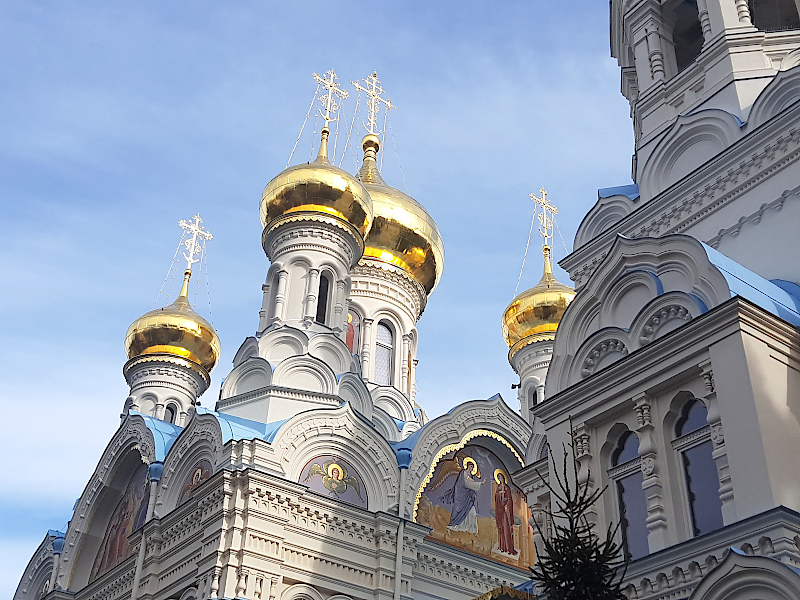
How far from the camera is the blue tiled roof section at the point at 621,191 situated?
1002 centimetres

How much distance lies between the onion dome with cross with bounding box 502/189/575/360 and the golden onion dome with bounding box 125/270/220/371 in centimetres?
632

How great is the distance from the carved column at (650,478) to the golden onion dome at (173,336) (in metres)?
14.0

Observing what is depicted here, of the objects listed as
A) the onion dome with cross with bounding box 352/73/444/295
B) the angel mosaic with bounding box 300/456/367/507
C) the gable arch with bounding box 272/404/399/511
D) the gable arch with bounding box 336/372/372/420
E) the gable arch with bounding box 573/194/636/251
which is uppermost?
the onion dome with cross with bounding box 352/73/444/295

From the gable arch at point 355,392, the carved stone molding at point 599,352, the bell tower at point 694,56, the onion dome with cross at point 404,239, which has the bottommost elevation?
the carved stone molding at point 599,352

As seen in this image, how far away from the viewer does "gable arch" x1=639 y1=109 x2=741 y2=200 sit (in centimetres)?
923

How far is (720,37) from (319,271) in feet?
24.2

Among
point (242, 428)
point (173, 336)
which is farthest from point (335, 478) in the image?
point (173, 336)

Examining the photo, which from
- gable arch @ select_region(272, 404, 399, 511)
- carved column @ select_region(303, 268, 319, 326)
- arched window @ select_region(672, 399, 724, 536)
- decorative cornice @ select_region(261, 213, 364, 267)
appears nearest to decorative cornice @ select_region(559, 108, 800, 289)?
arched window @ select_region(672, 399, 724, 536)

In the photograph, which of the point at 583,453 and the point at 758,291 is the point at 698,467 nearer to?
the point at 583,453

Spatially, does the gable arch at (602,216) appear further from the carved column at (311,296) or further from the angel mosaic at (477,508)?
the carved column at (311,296)

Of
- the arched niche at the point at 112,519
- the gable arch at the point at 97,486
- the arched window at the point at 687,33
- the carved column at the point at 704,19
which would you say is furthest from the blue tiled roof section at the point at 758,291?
the gable arch at the point at 97,486

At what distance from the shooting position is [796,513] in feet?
18.9

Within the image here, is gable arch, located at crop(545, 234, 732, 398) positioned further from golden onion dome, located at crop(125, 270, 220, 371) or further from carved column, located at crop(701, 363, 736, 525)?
golden onion dome, located at crop(125, 270, 220, 371)

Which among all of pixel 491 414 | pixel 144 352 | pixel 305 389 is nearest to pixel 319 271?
pixel 305 389
